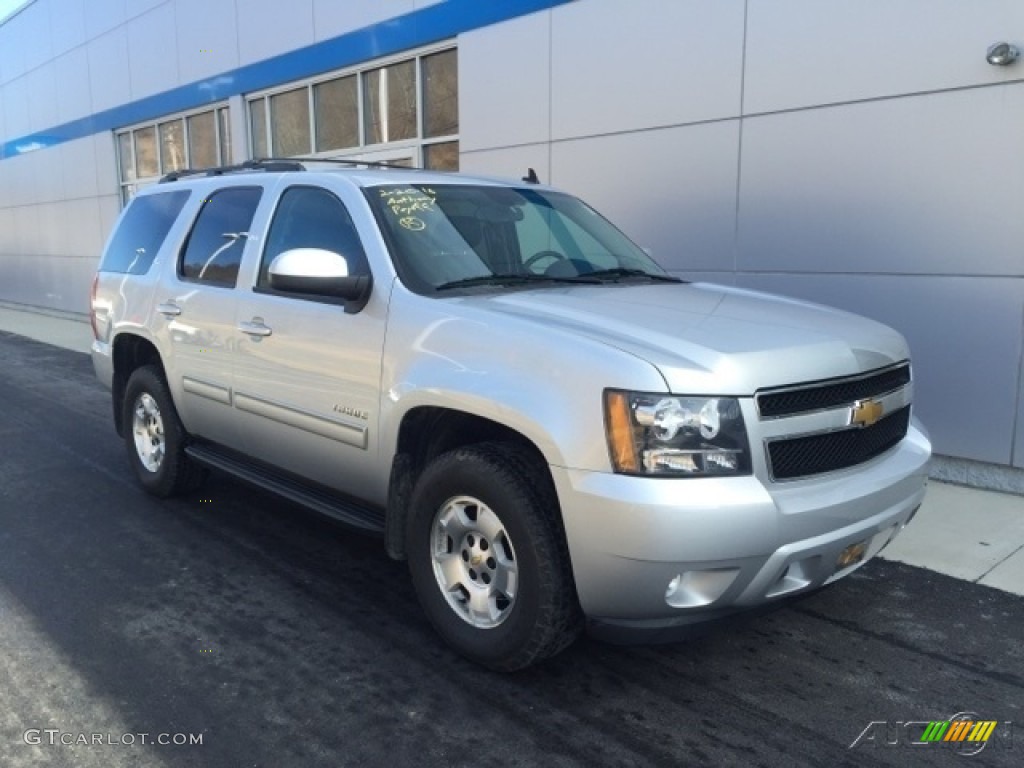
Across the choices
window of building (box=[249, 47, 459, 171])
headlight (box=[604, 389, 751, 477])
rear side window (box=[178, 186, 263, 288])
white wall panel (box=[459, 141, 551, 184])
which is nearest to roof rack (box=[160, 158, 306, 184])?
rear side window (box=[178, 186, 263, 288])

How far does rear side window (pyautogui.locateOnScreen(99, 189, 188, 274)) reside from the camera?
18.1 ft

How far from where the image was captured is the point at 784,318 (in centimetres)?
353

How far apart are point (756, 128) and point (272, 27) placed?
8.95 meters

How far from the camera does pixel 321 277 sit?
145 inches

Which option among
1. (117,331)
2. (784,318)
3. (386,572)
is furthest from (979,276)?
(117,331)

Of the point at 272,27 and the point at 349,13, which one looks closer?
the point at 349,13

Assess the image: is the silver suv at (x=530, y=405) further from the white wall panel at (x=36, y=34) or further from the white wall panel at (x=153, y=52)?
the white wall panel at (x=36, y=34)

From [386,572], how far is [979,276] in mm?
4440

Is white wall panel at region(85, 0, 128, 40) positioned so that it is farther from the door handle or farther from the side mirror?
the side mirror

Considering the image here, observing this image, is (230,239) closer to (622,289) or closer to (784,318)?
(622,289)

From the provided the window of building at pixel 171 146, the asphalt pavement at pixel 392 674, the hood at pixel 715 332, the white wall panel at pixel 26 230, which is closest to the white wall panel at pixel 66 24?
the window of building at pixel 171 146

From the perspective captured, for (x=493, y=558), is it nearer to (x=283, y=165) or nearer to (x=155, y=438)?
(x=283, y=165)

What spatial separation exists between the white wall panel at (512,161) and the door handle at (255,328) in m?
4.85

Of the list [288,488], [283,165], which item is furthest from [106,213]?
[288,488]
